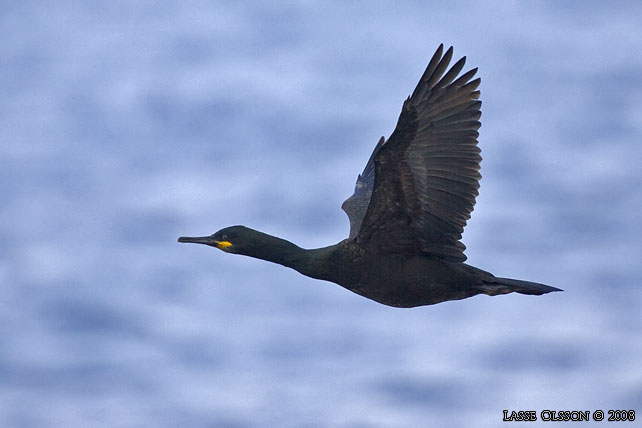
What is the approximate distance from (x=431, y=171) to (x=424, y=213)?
1.29 feet

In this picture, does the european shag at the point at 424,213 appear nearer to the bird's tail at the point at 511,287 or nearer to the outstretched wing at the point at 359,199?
the bird's tail at the point at 511,287

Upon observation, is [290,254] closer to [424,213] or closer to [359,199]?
[424,213]

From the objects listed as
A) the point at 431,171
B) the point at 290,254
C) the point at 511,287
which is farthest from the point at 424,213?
the point at 290,254

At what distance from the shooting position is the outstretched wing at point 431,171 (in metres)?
9.30

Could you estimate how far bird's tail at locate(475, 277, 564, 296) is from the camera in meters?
9.73

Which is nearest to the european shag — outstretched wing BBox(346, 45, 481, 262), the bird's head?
outstretched wing BBox(346, 45, 481, 262)

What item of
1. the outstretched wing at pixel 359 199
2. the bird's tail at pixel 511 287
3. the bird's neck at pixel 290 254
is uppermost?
the outstretched wing at pixel 359 199

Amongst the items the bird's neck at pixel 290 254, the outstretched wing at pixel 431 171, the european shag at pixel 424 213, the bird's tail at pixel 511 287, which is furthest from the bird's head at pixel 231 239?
the bird's tail at pixel 511 287

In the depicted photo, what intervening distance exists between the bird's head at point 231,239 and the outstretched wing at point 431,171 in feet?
3.87

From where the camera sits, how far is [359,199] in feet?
39.1

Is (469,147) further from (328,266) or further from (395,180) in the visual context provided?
(328,266)

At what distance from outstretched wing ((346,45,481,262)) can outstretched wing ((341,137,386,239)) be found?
1.54 meters

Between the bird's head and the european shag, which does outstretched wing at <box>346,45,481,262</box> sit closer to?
the european shag

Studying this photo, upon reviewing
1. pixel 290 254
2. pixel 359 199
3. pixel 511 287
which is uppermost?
pixel 359 199
